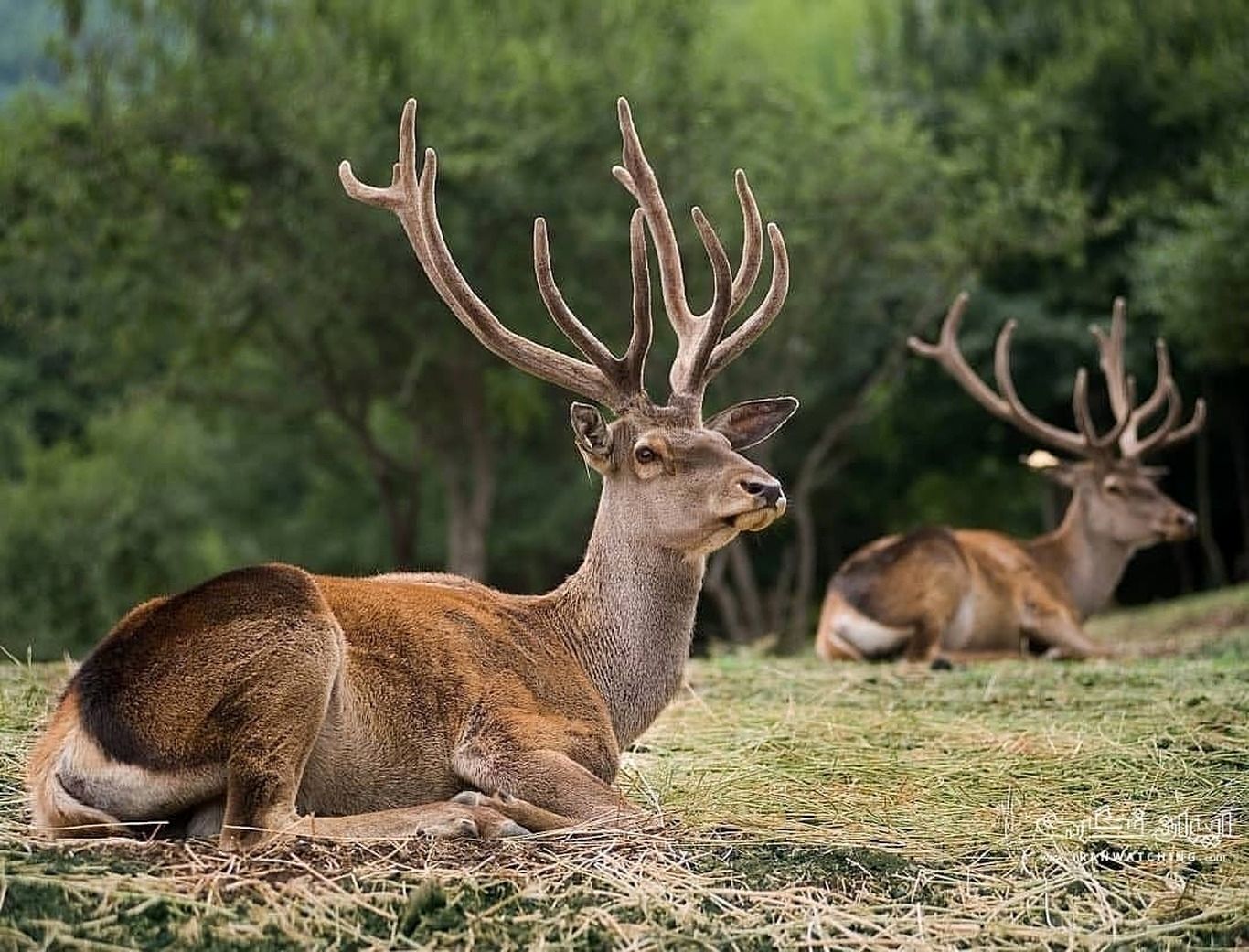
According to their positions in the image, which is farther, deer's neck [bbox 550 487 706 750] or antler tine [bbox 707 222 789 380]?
antler tine [bbox 707 222 789 380]

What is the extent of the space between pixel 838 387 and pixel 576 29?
5.47 metres

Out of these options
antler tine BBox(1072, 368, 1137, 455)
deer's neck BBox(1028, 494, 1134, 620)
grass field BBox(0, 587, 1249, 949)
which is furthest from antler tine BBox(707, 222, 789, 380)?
deer's neck BBox(1028, 494, 1134, 620)

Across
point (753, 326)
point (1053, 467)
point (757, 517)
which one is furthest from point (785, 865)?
point (1053, 467)

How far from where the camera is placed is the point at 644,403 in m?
5.57

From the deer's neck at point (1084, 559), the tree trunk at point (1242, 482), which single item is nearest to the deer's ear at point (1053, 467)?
the deer's neck at point (1084, 559)

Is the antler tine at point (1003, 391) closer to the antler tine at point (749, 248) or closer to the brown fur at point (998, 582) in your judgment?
the brown fur at point (998, 582)

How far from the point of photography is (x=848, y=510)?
2638 cm

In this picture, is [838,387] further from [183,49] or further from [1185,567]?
[183,49]

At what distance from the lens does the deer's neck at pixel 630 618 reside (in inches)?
215

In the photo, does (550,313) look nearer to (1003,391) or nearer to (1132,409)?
(1003,391)

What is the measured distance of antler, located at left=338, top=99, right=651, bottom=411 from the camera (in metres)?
5.47

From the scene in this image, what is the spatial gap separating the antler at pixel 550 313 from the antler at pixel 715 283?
7.4 inches

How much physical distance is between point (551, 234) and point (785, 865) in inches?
582

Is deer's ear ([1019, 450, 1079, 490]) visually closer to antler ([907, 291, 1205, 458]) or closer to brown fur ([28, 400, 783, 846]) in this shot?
antler ([907, 291, 1205, 458])
